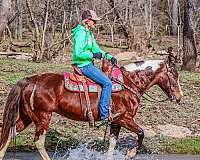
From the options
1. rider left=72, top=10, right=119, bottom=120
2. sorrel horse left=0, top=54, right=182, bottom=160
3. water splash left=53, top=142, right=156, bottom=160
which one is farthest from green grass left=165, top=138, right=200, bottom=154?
rider left=72, top=10, right=119, bottom=120

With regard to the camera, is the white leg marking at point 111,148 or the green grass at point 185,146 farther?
the green grass at point 185,146

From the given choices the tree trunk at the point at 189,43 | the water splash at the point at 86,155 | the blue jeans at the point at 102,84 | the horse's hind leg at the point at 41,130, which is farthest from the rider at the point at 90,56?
the tree trunk at the point at 189,43

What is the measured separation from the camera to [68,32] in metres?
27.2

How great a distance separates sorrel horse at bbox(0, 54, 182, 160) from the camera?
9414mm

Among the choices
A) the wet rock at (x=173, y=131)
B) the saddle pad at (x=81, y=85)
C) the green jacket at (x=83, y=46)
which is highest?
the green jacket at (x=83, y=46)

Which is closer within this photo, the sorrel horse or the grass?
the sorrel horse

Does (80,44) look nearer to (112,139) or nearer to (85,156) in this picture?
(112,139)

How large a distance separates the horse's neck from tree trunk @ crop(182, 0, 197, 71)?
1281 centimetres

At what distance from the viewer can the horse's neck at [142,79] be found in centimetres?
993

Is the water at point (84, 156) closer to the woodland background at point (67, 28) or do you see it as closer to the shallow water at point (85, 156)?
the shallow water at point (85, 156)

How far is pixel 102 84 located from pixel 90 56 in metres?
0.56

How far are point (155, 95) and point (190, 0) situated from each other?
292 inches

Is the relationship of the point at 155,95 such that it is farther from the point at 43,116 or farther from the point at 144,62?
the point at 43,116

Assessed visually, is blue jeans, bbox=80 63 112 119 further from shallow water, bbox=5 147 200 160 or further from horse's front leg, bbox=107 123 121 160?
shallow water, bbox=5 147 200 160
